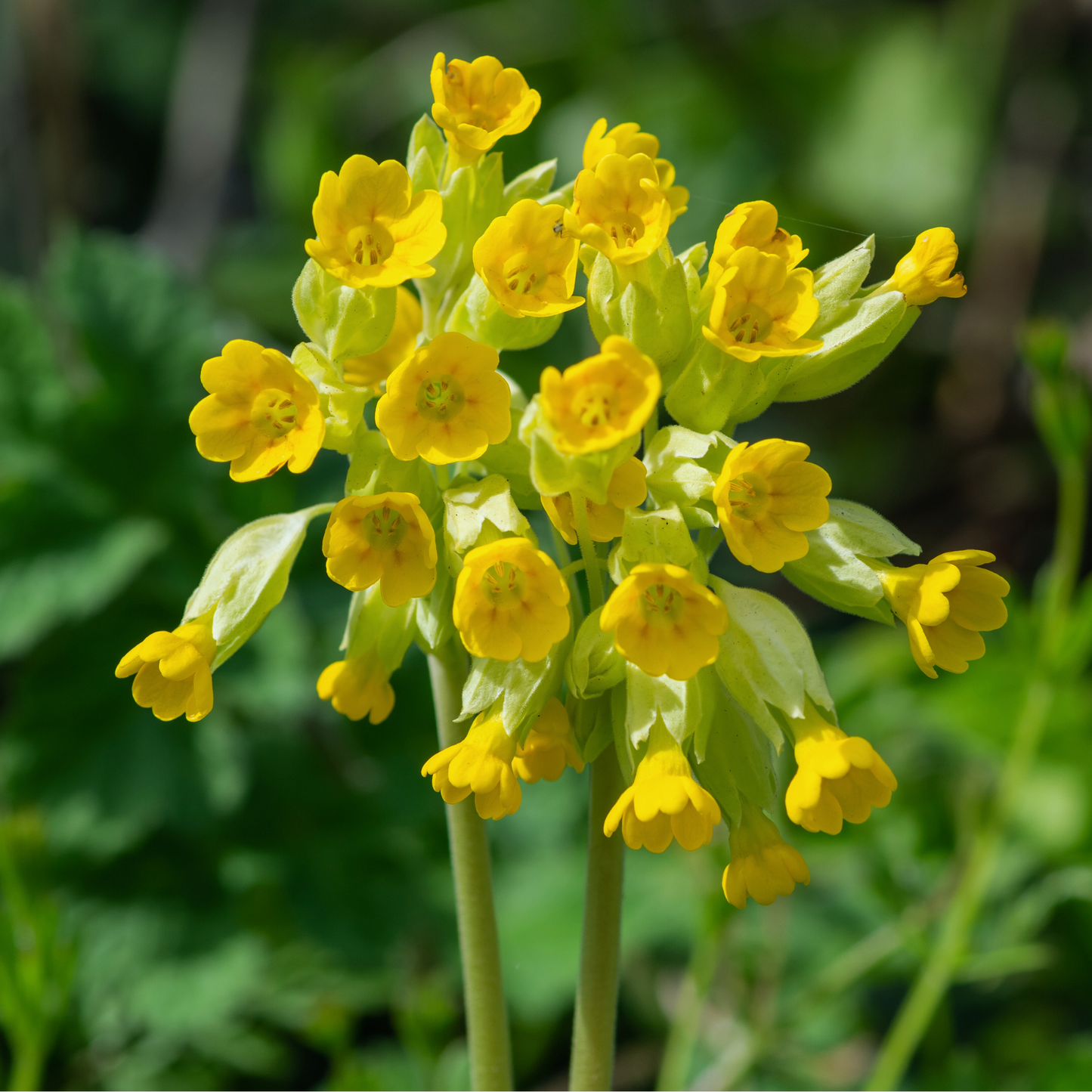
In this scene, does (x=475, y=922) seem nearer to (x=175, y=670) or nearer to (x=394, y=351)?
(x=175, y=670)

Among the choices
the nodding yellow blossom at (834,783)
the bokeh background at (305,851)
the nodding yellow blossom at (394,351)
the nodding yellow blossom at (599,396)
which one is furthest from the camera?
the bokeh background at (305,851)

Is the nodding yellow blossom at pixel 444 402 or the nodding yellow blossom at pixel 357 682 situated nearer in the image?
the nodding yellow blossom at pixel 444 402

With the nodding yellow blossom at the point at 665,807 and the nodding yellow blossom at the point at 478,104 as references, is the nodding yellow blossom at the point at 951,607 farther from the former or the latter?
the nodding yellow blossom at the point at 478,104

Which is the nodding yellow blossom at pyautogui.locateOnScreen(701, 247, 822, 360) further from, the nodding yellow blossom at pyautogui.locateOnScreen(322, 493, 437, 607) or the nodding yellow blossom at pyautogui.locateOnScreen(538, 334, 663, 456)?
the nodding yellow blossom at pyautogui.locateOnScreen(322, 493, 437, 607)

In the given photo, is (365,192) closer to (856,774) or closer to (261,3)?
(856,774)

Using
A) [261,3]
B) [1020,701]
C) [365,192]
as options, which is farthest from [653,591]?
[261,3]

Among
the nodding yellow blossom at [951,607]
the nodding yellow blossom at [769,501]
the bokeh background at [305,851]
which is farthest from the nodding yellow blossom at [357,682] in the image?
the bokeh background at [305,851]
